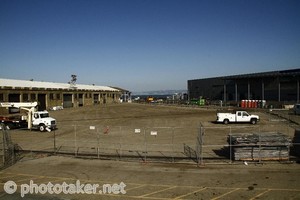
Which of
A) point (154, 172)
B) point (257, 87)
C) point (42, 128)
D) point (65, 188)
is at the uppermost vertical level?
point (257, 87)

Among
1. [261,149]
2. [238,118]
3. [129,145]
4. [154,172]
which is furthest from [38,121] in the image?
[261,149]

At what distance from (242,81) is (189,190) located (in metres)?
77.5

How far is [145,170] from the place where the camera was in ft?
60.6

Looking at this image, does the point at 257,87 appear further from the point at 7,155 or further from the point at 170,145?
the point at 7,155

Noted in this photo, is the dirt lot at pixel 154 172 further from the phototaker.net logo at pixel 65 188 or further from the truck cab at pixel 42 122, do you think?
the truck cab at pixel 42 122

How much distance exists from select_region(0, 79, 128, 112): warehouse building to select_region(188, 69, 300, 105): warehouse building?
41.5m

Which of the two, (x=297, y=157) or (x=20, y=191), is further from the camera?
(x=297, y=157)

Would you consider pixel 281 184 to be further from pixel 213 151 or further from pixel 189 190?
pixel 213 151

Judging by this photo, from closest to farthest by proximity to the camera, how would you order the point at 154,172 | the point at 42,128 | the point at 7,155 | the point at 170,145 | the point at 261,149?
the point at 154,172, the point at 261,149, the point at 7,155, the point at 170,145, the point at 42,128

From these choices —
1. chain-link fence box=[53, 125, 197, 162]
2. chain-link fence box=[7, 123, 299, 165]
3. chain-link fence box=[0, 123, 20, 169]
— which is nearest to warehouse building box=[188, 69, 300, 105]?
chain-link fence box=[7, 123, 299, 165]

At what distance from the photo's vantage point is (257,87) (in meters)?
A: 81.2

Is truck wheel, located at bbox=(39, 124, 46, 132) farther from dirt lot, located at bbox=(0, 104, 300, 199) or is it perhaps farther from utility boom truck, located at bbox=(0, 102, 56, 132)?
dirt lot, located at bbox=(0, 104, 300, 199)

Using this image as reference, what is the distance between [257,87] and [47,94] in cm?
5654

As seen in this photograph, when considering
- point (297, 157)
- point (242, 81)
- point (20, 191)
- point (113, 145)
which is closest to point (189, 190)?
point (20, 191)
